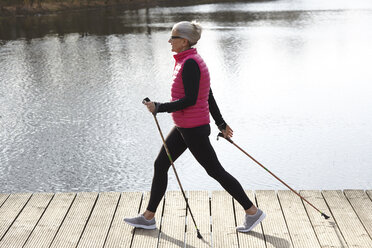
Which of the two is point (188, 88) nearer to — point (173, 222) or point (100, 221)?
point (173, 222)

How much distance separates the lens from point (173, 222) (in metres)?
4.49

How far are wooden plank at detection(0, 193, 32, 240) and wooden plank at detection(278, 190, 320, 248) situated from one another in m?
2.19

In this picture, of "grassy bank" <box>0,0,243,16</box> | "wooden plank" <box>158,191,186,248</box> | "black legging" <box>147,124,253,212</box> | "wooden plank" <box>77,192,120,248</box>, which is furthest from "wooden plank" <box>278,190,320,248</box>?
"grassy bank" <box>0,0,243,16</box>

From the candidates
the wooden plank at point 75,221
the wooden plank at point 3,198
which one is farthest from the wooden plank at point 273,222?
the wooden plank at point 3,198

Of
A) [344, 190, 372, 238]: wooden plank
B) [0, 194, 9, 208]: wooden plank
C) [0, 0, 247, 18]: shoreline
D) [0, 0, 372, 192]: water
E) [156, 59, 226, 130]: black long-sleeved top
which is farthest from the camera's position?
[0, 0, 247, 18]: shoreline

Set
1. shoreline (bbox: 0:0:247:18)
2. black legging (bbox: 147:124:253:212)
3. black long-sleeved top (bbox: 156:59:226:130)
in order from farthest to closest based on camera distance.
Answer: shoreline (bbox: 0:0:247:18)
black legging (bbox: 147:124:253:212)
black long-sleeved top (bbox: 156:59:226:130)

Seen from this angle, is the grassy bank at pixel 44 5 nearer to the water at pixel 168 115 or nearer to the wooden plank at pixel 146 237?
the water at pixel 168 115

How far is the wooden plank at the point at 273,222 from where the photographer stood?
163 inches

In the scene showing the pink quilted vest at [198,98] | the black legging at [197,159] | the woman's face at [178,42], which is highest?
the woman's face at [178,42]

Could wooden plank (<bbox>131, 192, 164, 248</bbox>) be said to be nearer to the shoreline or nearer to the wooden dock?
the wooden dock

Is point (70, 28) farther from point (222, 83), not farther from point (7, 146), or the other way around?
point (7, 146)

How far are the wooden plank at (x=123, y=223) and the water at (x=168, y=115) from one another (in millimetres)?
1956

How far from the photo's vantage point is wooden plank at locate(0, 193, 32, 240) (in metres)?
4.48

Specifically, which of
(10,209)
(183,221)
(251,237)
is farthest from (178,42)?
(10,209)
